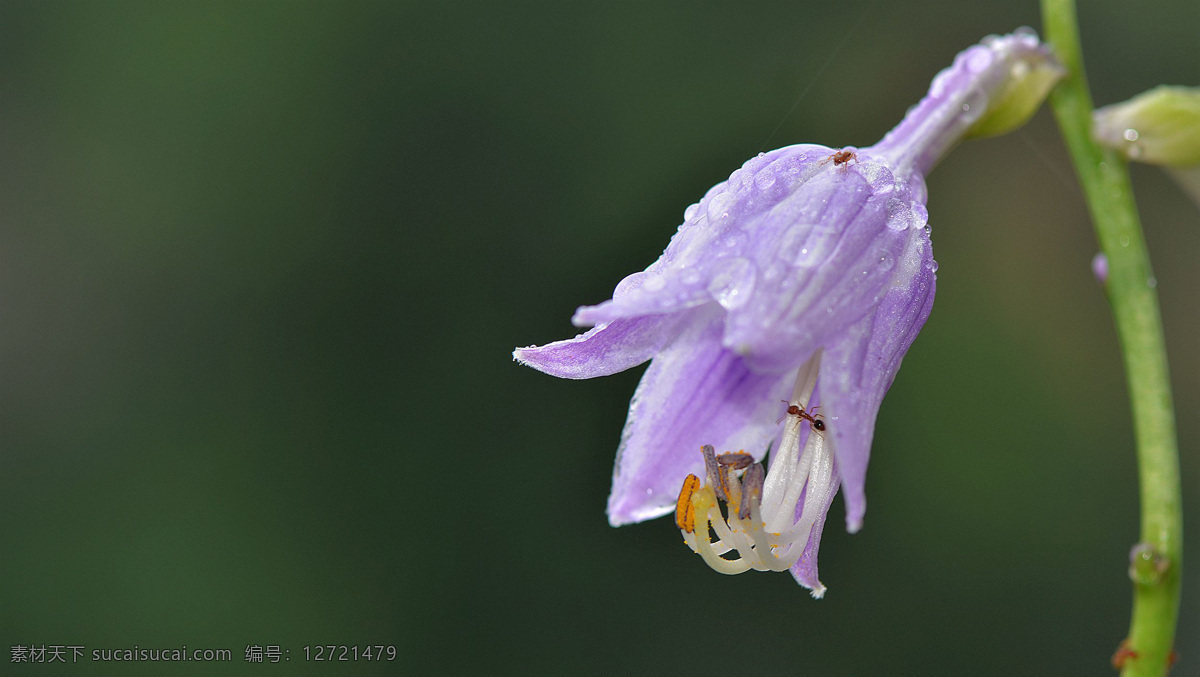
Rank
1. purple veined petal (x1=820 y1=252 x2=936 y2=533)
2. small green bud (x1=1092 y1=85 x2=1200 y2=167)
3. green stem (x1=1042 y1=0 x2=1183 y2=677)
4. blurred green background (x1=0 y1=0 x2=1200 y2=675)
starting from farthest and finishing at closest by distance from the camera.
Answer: blurred green background (x1=0 y1=0 x2=1200 y2=675), small green bud (x1=1092 y1=85 x2=1200 y2=167), green stem (x1=1042 y1=0 x2=1183 y2=677), purple veined petal (x1=820 y1=252 x2=936 y2=533)

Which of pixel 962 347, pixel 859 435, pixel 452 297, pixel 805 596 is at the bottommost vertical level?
pixel 805 596

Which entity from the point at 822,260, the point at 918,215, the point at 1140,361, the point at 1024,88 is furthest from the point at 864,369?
the point at 1024,88

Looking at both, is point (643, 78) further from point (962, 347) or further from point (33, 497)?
point (33, 497)

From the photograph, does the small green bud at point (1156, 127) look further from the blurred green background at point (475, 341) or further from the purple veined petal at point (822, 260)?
the blurred green background at point (475, 341)

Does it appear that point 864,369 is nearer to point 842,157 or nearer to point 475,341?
point 842,157

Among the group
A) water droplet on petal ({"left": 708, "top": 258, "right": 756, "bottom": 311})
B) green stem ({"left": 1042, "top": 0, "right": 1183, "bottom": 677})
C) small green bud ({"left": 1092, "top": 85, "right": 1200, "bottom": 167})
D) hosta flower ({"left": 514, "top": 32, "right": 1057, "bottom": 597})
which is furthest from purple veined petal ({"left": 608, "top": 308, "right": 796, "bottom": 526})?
small green bud ({"left": 1092, "top": 85, "right": 1200, "bottom": 167})

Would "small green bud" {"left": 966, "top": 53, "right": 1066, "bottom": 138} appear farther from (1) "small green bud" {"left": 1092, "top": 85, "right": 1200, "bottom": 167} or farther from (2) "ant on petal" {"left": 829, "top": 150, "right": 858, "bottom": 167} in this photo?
(2) "ant on petal" {"left": 829, "top": 150, "right": 858, "bottom": 167}

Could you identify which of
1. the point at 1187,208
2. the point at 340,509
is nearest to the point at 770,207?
the point at 340,509
